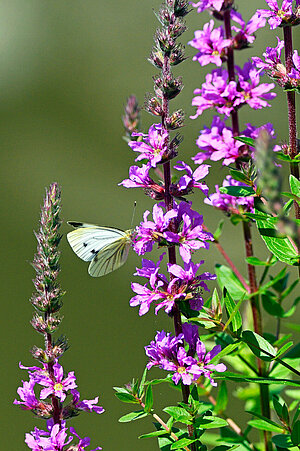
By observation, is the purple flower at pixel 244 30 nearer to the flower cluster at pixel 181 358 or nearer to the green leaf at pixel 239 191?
the green leaf at pixel 239 191

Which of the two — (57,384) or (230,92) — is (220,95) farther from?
(57,384)

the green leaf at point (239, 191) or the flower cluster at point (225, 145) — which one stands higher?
the flower cluster at point (225, 145)

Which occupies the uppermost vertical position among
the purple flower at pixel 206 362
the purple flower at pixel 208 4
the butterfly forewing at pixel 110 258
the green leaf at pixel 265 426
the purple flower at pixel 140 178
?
the purple flower at pixel 208 4

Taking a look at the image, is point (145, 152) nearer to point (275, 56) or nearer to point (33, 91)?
point (275, 56)

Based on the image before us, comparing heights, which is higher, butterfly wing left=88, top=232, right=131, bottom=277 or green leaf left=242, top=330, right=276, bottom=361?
butterfly wing left=88, top=232, right=131, bottom=277

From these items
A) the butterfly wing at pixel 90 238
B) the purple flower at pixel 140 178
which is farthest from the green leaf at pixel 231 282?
the purple flower at pixel 140 178

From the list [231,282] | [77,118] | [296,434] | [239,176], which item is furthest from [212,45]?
[77,118]

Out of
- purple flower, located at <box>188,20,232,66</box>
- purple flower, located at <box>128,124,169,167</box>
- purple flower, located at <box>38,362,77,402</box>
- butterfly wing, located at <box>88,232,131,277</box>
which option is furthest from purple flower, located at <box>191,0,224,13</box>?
purple flower, located at <box>38,362,77,402</box>

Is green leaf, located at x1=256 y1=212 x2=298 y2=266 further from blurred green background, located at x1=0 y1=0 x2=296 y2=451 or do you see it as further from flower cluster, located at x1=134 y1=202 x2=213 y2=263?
blurred green background, located at x1=0 y1=0 x2=296 y2=451
